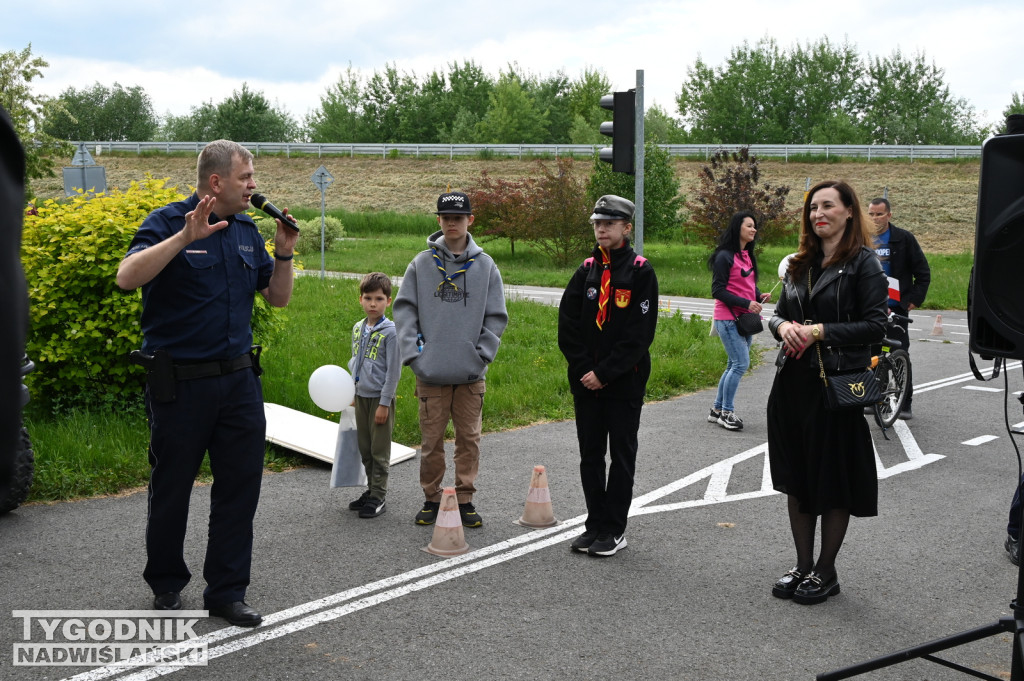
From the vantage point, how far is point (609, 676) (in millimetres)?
4012

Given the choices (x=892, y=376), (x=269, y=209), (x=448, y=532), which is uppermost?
(x=269, y=209)

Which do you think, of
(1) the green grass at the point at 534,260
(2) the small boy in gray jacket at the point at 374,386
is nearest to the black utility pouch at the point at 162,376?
(2) the small boy in gray jacket at the point at 374,386

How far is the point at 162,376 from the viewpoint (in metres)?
4.36

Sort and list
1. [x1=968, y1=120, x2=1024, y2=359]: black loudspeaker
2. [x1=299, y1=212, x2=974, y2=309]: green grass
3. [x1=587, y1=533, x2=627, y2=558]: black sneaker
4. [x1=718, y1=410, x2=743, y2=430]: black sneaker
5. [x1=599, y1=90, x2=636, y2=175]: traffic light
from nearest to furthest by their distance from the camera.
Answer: [x1=968, y1=120, x2=1024, y2=359]: black loudspeaker
[x1=587, y1=533, x2=627, y2=558]: black sneaker
[x1=718, y1=410, x2=743, y2=430]: black sneaker
[x1=599, y1=90, x2=636, y2=175]: traffic light
[x1=299, y1=212, x2=974, y2=309]: green grass

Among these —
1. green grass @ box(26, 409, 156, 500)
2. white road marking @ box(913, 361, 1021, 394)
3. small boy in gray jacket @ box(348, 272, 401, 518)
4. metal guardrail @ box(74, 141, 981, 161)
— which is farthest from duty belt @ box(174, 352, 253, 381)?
metal guardrail @ box(74, 141, 981, 161)

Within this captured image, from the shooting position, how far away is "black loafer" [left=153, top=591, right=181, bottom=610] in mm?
4605

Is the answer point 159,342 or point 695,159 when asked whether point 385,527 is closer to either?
point 159,342

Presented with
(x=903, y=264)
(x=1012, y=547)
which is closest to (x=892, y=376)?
(x=903, y=264)

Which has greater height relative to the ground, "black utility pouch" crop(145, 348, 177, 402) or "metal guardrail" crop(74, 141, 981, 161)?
"metal guardrail" crop(74, 141, 981, 161)

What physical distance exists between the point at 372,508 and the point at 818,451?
2928 millimetres

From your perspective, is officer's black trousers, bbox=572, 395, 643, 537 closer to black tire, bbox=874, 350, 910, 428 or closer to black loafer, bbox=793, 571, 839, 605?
black loafer, bbox=793, 571, 839, 605

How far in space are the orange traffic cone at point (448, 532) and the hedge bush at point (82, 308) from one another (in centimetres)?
373

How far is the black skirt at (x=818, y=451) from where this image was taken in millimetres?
4883

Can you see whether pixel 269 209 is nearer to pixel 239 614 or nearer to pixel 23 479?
pixel 239 614
